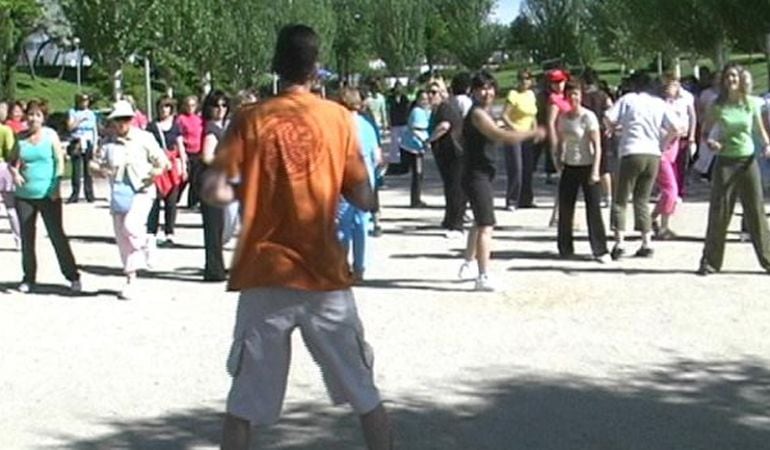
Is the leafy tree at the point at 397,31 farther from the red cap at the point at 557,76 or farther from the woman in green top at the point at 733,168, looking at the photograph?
the woman in green top at the point at 733,168

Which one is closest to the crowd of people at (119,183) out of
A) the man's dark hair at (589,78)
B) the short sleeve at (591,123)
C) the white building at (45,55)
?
the short sleeve at (591,123)

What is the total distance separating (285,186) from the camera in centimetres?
550

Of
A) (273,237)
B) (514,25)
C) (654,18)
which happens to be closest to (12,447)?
(273,237)

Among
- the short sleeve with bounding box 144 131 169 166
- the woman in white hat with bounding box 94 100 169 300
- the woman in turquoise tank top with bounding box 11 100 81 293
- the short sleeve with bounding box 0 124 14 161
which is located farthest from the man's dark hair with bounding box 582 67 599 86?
the woman in turquoise tank top with bounding box 11 100 81 293

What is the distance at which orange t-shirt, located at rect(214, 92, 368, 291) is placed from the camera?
548 cm

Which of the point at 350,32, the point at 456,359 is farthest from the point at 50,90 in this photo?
the point at 456,359

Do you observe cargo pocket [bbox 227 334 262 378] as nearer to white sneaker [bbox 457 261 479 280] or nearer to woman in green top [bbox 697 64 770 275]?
white sneaker [bbox 457 261 479 280]

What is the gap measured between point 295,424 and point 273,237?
188 centimetres

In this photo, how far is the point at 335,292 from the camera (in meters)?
5.60

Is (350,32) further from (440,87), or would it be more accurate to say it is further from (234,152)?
(234,152)

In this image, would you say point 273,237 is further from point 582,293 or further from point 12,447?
point 582,293

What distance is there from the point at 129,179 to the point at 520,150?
774 centimetres

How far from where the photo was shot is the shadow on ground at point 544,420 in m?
6.75

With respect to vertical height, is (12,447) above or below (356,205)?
below
